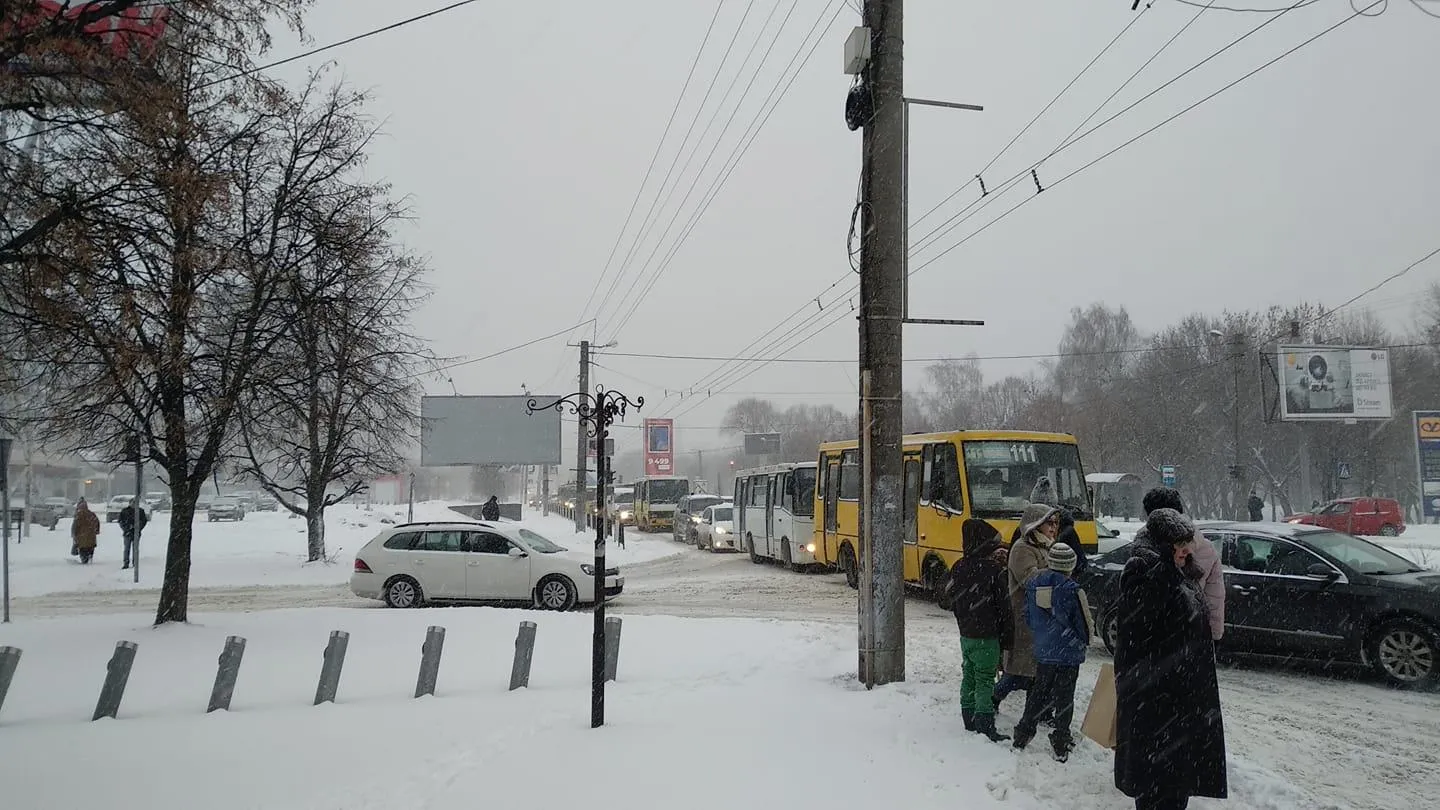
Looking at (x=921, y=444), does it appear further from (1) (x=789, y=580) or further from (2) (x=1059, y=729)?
(2) (x=1059, y=729)

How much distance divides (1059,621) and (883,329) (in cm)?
328

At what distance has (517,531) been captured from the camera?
16297 millimetres

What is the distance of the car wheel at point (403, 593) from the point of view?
50.7 ft

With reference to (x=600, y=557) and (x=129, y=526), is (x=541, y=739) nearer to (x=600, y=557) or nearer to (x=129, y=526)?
(x=600, y=557)

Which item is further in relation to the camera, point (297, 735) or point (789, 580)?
point (789, 580)

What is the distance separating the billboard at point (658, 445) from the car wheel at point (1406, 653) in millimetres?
47583

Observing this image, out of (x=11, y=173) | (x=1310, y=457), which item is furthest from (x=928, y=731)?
(x=1310, y=457)

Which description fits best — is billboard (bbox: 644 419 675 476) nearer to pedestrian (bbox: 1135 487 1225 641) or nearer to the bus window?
the bus window

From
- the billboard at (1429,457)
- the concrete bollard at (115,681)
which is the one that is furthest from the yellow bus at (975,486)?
the billboard at (1429,457)

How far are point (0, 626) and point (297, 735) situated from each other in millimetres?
8889

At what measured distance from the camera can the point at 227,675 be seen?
8.20 metres

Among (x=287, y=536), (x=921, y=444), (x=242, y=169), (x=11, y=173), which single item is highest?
(x=242, y=169)

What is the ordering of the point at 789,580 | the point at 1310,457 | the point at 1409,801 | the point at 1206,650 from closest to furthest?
the point at 1206,650, the point at 1409,801, the point at 789,580, the point at 1310,457

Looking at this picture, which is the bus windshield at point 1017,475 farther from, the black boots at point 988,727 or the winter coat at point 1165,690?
the winter coat at point 1165,690
